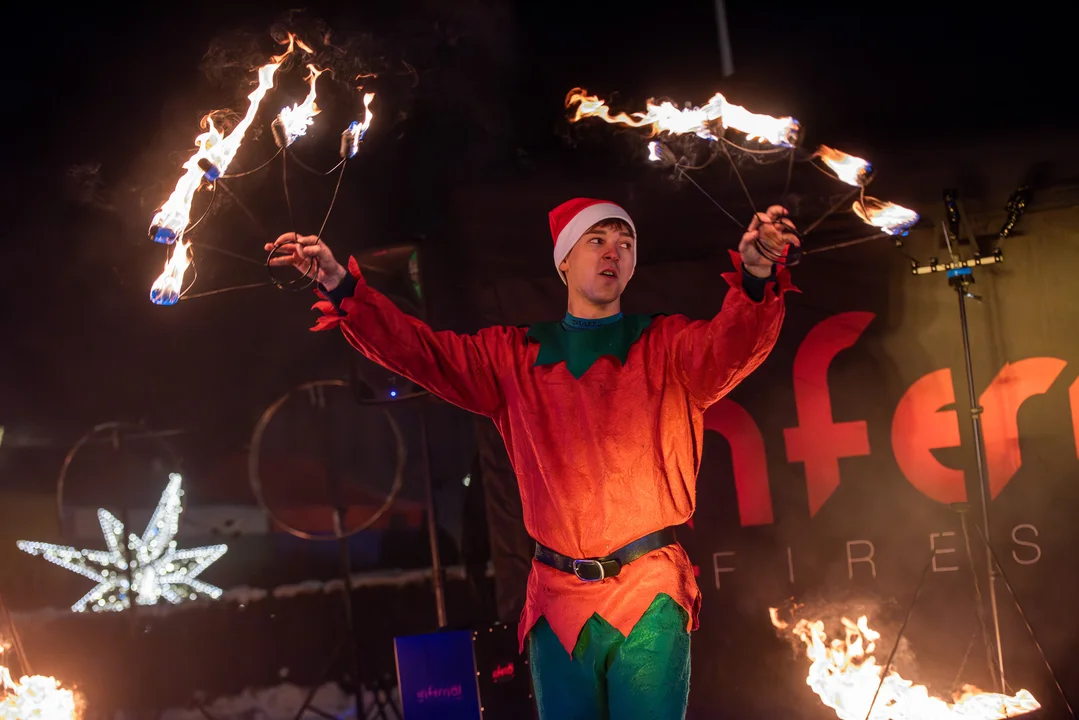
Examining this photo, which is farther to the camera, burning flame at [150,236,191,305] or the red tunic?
burning flame at [150,236,191,305]

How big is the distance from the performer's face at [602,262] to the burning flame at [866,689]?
8.29ft

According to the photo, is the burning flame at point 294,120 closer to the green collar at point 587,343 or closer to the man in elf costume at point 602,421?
the man in elf costume at point 602,421

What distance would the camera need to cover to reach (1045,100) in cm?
421

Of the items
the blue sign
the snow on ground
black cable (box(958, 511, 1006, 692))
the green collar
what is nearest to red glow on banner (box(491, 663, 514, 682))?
the blue sign

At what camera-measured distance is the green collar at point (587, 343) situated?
7.81 ft

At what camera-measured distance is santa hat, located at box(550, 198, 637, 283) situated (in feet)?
8.36

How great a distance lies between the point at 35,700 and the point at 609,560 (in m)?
3.98

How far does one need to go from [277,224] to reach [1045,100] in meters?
3.97

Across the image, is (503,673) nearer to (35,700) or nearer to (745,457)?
(745,457)

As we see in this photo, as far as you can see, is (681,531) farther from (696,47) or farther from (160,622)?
(160,622)

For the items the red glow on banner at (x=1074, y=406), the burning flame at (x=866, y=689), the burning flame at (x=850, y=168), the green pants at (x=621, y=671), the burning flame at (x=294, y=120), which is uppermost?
the burning flame at (x=294, y=120)

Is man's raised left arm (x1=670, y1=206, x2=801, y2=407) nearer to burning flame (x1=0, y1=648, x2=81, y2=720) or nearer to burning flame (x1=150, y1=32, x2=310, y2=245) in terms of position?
burning flame (x1=150, y1=32, x2=310, y2=245)

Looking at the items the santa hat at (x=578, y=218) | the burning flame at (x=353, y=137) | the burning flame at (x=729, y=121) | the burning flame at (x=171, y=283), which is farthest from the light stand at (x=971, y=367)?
the burning flame at (x=171, y=283)

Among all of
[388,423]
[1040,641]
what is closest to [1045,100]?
[1040,641]
